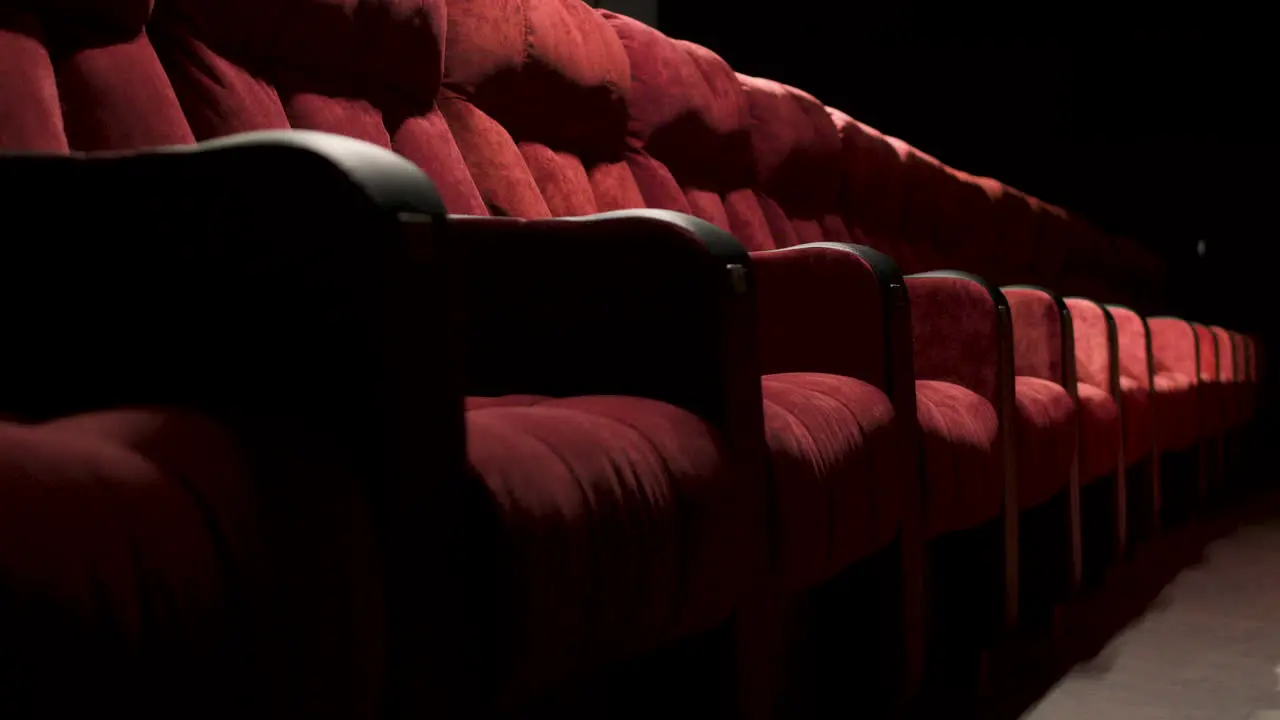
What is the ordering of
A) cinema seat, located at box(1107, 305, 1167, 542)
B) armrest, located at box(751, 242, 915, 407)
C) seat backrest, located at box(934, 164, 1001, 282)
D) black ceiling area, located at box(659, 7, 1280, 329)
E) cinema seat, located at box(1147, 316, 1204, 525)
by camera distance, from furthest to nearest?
black ceiling area, located at box(659, 7, 1280, 329) < seat backrest, located at box(934, 164, 1001, 282) < cinema seat, located at box(1147, 316, 1204, 525) < cinema seat, located at box(1107, 305, 1167, 542) < armrest, located at box(751, 242, 915, 407)

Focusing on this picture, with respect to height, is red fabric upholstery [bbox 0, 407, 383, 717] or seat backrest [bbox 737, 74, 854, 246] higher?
red fabric upholstery [bbox 0, 407, 383, 717]

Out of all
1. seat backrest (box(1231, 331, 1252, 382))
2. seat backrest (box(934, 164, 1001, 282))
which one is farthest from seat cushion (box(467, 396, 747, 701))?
seat backrest (box(1231, 331, 1252, 382))

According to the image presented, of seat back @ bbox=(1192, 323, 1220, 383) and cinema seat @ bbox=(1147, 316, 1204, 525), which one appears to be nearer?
cinema seat @ bbox=(1147, 316, 1204, 525)

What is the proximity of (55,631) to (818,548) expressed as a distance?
58 centimetres

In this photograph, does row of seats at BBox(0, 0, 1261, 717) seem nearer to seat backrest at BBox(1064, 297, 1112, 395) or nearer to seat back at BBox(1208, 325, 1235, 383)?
seat backrest at BBox(1064, 297, 1112, 395)

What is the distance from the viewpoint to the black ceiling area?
5.15 meters

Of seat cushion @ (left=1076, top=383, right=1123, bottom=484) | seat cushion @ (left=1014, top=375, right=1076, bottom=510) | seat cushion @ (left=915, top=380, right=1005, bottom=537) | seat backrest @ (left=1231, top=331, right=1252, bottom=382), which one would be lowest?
seat backrest @ (left=1231, top=331, right=1252, bottom=382)

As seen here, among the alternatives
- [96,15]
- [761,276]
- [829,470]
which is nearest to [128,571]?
[829,470]

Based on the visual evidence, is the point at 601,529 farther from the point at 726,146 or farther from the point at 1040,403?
the point at 726,146

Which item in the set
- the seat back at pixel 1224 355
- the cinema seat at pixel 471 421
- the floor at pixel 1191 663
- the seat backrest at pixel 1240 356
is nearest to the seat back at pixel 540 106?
the cinema seat at pixel 471 421

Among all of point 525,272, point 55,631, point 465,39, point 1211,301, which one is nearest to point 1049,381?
point 465,39

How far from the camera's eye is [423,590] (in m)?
0.49

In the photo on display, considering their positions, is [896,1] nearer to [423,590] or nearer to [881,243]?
[881,243]

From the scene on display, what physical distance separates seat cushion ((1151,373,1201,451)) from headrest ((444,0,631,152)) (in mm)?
1234
